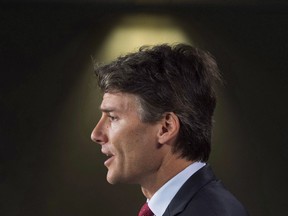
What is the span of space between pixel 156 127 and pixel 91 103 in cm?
139

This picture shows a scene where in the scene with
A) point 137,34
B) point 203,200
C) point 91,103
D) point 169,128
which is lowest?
point 203,200

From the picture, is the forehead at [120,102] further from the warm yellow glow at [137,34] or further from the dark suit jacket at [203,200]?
the warm yellow glow at [137,34]

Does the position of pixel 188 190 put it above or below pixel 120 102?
below

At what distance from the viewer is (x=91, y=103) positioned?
231 cm

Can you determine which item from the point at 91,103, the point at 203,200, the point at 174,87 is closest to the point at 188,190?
the point at 203,200

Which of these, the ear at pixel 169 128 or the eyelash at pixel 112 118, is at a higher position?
the eyelash at pixel 112 118

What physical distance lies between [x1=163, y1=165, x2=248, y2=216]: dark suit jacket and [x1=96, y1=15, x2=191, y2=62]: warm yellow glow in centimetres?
145

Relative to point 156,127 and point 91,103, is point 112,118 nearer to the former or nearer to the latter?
point 156,127

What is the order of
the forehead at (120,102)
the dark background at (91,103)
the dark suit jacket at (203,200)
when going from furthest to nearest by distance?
the dark background at (91,103) < the forehead at (120,102) < the dark suit jacket at (203,200)

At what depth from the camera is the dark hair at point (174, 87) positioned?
933mm

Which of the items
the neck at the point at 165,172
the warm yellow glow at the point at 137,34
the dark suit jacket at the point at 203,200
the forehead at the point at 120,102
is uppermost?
the warm yellow glow at the point at 137,34

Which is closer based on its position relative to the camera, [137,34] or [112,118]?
[112,118]

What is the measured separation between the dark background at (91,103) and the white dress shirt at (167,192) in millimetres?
1380

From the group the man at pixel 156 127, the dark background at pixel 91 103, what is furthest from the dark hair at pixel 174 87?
the dark background at pixel 91 103
